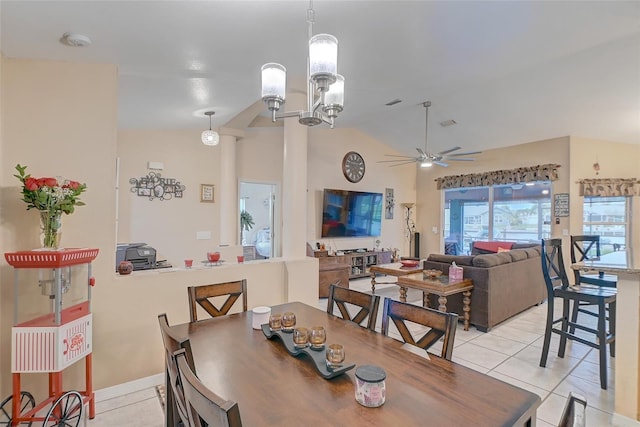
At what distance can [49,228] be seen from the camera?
2131mm

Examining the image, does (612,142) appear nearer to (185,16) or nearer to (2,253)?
(185,16)

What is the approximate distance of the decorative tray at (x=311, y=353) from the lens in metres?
1.34

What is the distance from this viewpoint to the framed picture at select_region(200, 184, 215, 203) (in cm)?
538

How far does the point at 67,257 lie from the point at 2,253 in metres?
0.56

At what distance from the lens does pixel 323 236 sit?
6.86 metres

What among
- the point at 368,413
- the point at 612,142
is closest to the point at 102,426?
the point at 368,413

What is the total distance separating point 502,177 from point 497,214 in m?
0.91

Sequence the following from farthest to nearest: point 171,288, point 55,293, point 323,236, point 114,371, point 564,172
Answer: point 323,236 → point 564,172 → point 171,288 → point 114,371 → point 55,293

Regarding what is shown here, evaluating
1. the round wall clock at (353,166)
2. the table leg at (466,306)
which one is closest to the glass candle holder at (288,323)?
the table leg at (466,306)

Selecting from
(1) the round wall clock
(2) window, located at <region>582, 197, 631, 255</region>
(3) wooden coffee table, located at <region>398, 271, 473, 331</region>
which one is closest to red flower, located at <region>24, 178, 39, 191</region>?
(3) wooden coffee table, located at <region>398, 271, 473, 331</region>

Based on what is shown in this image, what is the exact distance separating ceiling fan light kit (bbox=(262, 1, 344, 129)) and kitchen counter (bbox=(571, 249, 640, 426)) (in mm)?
2140

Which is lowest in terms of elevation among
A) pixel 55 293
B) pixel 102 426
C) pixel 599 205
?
pixel 102 426

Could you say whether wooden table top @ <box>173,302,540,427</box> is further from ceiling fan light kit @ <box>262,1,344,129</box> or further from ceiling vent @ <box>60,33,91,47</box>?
ceiling vent @ <box>60,33,91,47</box>

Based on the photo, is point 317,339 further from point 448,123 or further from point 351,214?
point 448,123
